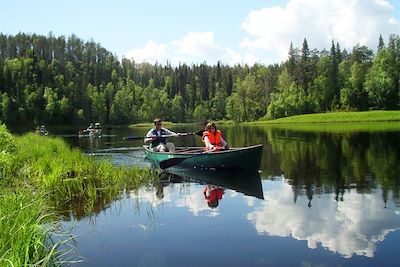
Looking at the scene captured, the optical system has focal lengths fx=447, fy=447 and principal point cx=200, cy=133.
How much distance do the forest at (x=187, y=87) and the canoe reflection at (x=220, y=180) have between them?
265ft

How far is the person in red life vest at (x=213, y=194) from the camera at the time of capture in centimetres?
1373

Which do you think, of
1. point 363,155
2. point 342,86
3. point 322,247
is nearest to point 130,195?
point 322,247

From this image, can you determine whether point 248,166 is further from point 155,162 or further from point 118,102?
point 118,102

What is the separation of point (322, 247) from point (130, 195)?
7629mm

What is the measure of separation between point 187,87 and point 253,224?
15760 centimetres

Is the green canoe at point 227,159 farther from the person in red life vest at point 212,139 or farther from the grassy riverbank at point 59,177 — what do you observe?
the grassy riverbank at point 59,177

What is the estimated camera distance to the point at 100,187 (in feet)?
52.0

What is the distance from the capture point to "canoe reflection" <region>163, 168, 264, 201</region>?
1537cm

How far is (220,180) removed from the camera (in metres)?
18.2

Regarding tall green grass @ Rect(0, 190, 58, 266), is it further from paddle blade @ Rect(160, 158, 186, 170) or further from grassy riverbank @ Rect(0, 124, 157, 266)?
paddle blade @ Rect(160, 158, 186, 170)

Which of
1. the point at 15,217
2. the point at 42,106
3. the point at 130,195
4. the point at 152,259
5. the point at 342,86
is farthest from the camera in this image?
the point at 42,106

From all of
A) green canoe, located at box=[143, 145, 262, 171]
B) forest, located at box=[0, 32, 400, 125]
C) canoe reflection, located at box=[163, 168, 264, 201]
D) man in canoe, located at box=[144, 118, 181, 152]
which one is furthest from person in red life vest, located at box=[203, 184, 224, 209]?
forest, located at box=[0, 32, 400, 125]

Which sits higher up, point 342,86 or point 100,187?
point 342,86

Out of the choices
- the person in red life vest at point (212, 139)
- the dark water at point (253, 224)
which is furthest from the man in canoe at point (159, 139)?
the dark water at point (253, 224)
